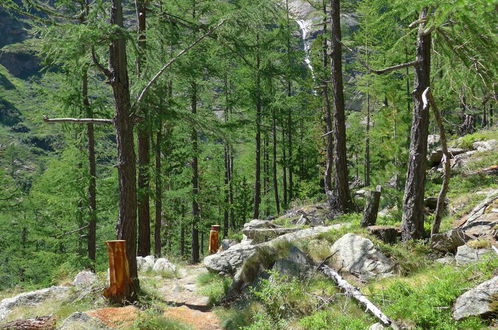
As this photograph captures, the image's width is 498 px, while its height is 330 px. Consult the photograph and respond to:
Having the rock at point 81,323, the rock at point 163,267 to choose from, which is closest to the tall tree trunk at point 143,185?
the rock at point 163,267

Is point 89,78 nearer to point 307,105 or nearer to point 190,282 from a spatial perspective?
point 190,282

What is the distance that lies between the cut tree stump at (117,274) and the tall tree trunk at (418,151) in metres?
5.61

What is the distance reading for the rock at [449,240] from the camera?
732 cm

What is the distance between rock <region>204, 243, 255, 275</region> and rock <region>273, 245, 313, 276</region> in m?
1.54

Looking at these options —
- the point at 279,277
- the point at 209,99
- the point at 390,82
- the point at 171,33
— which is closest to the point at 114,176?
the point at 209,99

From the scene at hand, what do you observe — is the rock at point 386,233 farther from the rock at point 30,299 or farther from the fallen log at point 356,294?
the rock at point 30,299

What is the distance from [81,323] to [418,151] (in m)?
6.87

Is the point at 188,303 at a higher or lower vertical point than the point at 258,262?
lower

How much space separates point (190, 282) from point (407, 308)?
569 centimetres

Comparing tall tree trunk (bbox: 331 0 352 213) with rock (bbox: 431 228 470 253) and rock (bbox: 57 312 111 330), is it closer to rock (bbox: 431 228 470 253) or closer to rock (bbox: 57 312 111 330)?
rock (bbox: 431 228 470 253)

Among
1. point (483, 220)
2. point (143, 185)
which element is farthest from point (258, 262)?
point (143, 185)

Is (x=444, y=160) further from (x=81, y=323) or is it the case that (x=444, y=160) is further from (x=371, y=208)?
(x=81, y=323)

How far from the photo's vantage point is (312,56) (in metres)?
22.5

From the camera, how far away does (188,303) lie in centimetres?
789
